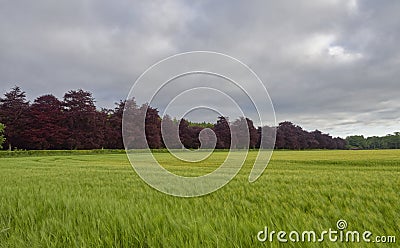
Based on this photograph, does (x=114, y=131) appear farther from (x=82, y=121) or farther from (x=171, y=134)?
(x=171, y=134)

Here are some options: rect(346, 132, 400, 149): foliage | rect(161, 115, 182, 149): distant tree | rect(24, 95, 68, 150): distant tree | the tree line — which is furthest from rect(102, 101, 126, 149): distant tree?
rect(346, 132, 400, 149): foliage

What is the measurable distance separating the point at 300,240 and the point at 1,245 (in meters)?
2.97

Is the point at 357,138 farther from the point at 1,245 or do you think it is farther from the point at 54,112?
the point at 1,245

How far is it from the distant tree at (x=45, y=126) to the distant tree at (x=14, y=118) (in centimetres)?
132

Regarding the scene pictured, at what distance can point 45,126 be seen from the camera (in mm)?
59844

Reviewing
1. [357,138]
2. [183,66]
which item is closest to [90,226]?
[183,66]

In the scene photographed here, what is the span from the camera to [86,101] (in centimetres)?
6688

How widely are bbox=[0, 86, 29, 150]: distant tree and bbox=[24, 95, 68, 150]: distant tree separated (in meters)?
1.32

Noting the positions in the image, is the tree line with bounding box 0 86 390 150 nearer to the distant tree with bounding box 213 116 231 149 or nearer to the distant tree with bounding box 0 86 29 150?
the distant tree with bounding box 0 86 29 150

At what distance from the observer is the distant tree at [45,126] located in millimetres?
58562

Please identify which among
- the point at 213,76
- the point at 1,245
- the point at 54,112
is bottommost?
the point at 1,245

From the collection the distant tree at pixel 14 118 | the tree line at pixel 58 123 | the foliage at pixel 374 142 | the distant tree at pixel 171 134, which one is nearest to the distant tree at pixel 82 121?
the tree line at pixel 58 123

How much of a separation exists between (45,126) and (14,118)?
715 cm

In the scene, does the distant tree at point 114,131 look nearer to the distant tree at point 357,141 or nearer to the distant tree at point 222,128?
the distant tree at point 222,128
